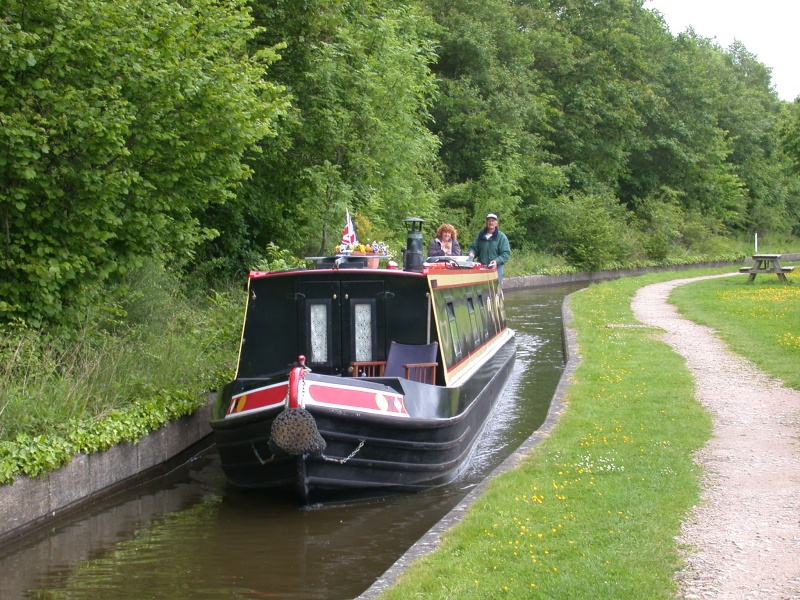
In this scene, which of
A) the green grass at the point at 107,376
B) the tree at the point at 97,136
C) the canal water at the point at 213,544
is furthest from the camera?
the tree at the point at 97,136

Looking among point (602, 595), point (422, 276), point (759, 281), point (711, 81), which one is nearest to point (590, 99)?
point (711, 81)

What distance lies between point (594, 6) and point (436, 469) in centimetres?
4181

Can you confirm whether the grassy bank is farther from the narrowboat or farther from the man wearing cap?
the man wearing cap

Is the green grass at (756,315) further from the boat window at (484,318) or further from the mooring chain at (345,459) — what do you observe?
→ the mooring chain at (345,459)

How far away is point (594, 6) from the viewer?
46219 mm

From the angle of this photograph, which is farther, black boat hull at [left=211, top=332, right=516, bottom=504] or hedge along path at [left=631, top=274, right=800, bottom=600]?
black boat hull at [left=211, top=332, right=516, bottom=504]

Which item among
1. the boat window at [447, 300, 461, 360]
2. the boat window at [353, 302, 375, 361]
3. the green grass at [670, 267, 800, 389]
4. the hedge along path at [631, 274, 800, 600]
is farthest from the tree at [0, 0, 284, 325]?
the green grass at [670, 267, 800, 389]

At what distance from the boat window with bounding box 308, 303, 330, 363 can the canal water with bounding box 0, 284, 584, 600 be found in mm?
1425

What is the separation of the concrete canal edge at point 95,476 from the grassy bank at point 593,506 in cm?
317

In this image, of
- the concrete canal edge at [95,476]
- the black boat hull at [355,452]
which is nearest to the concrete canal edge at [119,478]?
the concrete canal edge at [95,476]

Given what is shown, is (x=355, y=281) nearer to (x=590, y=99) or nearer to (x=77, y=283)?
(x=77, y=283)

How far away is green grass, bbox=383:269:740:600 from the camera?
5.10 meters

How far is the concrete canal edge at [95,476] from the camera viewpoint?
6939 mm

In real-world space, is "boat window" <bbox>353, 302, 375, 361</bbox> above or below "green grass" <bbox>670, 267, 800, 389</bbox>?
above
